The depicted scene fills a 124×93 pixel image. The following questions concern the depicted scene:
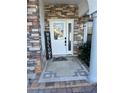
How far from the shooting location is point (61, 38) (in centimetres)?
965

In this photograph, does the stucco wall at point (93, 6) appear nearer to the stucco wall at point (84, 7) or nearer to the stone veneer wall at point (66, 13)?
the stucco wall at point (84, 7)

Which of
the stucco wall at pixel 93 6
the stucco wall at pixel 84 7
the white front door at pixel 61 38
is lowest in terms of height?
the white front door at pixel 61 38

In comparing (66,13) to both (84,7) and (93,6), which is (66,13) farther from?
(93,6)

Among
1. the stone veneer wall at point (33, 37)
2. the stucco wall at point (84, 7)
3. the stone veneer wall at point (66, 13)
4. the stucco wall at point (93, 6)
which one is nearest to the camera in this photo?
the stucco wall at point (93, 6)

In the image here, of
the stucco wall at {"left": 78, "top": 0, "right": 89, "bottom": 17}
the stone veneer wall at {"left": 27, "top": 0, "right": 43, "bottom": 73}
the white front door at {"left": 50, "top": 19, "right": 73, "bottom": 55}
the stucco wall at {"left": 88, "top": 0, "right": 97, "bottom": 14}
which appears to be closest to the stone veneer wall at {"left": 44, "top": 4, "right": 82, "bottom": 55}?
the white front door at {"left": 50, "top": 19, "right": 73, "bottom": 55}

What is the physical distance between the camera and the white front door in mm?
9531

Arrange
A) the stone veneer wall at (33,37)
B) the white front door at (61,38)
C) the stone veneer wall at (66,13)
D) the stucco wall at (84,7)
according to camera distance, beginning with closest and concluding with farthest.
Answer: the stone veneer wall at (33,37) < the stucco wall at (84,7) < the stone veneer wall at (66,13) < the white front door at (61,38)

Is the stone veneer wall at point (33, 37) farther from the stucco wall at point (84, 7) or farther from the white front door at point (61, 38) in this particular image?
the white front door at point (61, 38)

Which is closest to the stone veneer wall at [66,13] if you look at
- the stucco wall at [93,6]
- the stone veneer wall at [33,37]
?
the stone veneer wall at [33,37]

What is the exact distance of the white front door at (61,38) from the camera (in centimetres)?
953

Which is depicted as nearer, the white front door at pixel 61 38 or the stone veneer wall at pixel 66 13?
the stone veneer wall at pixel 66 13

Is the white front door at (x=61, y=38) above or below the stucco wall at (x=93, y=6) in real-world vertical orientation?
below

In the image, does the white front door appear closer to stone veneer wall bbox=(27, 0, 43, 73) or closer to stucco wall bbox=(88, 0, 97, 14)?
stone veneer wall bbox=(27, 0, 43, 73)
